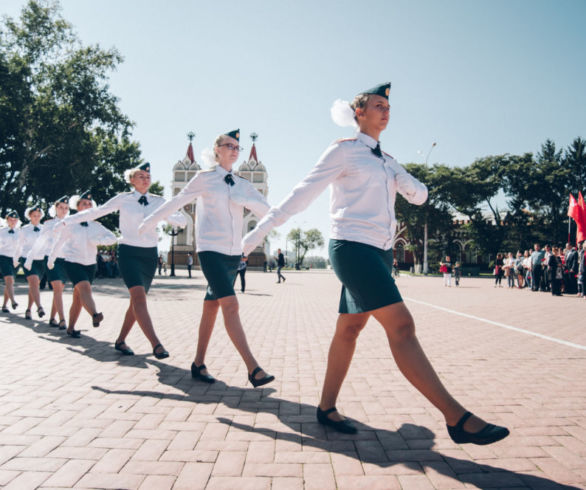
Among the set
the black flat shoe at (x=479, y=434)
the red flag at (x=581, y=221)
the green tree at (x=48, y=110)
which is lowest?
the black flat shoe at (x=479, y=434)

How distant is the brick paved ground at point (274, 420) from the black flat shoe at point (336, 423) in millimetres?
67

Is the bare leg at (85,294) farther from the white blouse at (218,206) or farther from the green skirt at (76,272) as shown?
the white blouse at (218,206)

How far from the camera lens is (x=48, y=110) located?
83.8 feet

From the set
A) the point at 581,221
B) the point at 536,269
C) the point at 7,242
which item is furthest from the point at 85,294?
the point at 536,269

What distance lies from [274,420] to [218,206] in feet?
6.16

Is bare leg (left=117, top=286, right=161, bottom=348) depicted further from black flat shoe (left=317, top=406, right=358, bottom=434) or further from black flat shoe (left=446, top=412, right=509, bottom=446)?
black flat shoe (left=446, top=412, right=509, bottom=446)

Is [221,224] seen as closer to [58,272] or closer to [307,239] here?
[58,272]

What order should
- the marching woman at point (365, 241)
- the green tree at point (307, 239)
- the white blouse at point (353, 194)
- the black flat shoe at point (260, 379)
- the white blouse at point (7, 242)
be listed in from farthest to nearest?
the green tree at point (307, 239) → the white blouse at point (7, 242) → the black flat shoe at point (260, 379) → the white blouse at point (353, 194) → the marching woman at point (365, 241)

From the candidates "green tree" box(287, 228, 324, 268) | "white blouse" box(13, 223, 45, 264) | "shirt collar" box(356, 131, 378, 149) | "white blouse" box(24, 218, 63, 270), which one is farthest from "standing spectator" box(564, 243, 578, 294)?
"green tree" box(287, 228, 324, 268)

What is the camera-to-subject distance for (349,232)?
106 inches

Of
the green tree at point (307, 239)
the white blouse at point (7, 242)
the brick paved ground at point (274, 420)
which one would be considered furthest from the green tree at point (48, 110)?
the green tree at point (307, 239)

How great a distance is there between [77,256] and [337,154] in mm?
4860

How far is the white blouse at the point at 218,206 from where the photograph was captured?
3844 mm

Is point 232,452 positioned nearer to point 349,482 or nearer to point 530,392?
point 349,482
